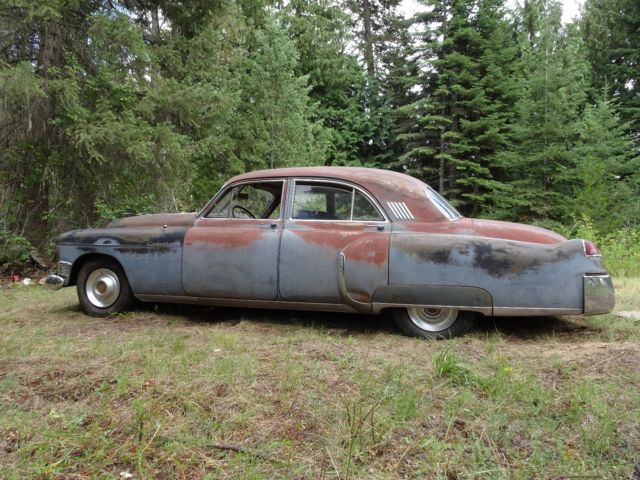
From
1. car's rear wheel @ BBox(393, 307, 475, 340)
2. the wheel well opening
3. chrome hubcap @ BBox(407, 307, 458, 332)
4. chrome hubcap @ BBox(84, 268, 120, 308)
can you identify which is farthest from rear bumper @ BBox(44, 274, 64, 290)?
chrome hubcap @ BBox(407, 307, 458, 332)

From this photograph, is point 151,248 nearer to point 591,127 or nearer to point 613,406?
point 613,406

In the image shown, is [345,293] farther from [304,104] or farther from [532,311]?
[304,104]

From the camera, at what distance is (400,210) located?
4.42 metres

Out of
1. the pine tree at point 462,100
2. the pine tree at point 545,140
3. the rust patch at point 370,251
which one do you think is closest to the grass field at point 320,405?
the rust patch at point 370,251

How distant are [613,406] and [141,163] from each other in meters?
8.03

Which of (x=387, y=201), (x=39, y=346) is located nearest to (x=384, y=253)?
(x=387, y=201)

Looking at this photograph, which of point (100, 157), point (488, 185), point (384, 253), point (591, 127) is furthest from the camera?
point (488, 185)

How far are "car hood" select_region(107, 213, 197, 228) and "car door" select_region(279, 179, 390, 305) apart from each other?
4.01ft

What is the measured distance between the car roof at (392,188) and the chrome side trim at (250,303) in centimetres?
101

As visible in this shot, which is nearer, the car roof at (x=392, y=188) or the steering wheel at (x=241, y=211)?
the car roof at (x=392, y=188)

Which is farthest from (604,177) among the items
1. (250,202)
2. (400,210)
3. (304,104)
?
(250,202)

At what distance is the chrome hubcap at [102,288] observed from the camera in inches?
211

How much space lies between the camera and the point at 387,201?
446cm

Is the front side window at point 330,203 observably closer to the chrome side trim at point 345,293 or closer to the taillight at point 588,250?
the chrome side trim at point 345,293
